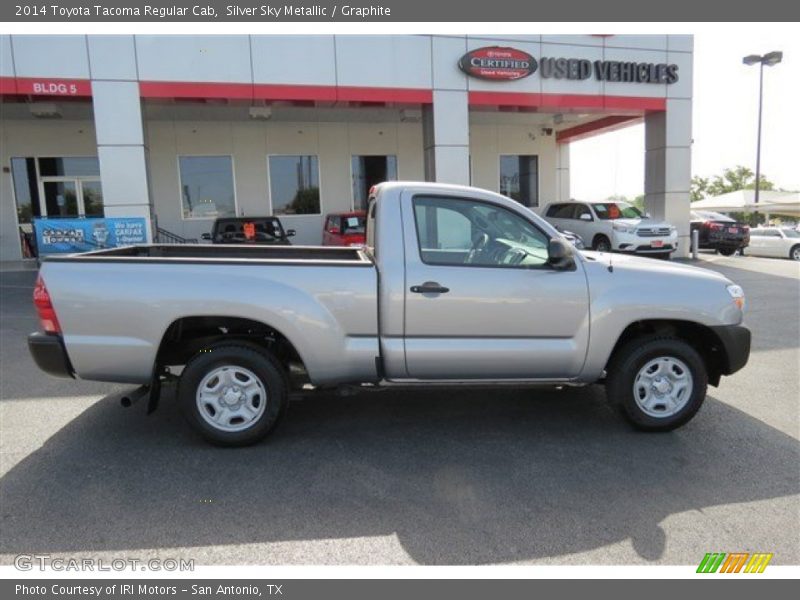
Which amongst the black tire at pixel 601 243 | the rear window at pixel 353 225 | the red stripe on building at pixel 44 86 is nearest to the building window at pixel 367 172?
the rear window at pixel 353 225

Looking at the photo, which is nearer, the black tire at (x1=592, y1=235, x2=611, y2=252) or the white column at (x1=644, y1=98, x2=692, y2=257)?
the black tire at (x1=592, y1=235, x2=611, y2=252)

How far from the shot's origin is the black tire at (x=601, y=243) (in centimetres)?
1680

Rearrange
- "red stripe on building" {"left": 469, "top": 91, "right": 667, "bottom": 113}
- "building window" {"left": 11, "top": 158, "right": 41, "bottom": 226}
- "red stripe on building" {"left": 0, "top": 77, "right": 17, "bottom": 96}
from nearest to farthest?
"red stripe on building" {"left": 0, "top": 77, "right": 17, "bottom": 96} < "red stripe on building" {"left": 469, "top": 91, "right": 667, "bottom": 113} < "building window" {"left": 11, "top": 158, "right": 41, "bottom": 226}

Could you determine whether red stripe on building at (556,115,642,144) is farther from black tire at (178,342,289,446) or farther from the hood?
black tire at (178,342,289,446)

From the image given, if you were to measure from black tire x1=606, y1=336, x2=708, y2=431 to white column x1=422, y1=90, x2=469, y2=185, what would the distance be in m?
10.9

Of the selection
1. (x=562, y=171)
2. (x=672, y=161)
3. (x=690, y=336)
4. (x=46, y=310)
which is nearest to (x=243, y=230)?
(x=46, y=310)

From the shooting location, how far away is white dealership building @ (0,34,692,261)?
12875 mm

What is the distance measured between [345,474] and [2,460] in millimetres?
2418

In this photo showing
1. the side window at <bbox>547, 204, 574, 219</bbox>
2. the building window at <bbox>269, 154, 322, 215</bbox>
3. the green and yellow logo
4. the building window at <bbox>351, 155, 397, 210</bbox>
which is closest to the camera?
the green and yellow logo

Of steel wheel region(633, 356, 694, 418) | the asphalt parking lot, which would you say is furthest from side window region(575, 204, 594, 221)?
steel wheel region(633, 356, 694, 418)

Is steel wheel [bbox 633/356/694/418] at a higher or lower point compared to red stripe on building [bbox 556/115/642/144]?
lower

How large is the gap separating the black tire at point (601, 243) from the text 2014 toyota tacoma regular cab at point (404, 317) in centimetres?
1291

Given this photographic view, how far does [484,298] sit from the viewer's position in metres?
4.12
